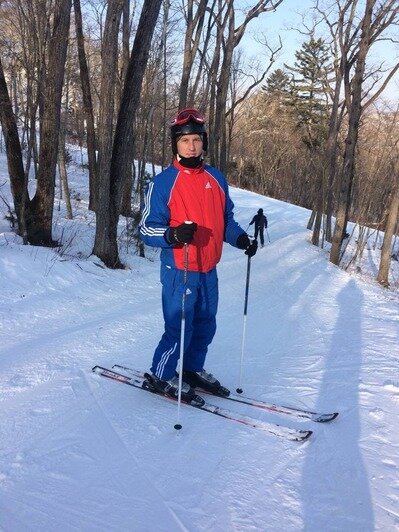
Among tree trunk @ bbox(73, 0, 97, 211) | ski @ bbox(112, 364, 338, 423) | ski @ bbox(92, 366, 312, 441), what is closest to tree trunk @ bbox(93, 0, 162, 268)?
tree trunk @ bbox(73, 0, 97, 211)

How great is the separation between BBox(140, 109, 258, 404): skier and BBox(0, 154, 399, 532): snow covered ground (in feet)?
1.62

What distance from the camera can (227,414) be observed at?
3.37 meters

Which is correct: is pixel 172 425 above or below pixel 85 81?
below

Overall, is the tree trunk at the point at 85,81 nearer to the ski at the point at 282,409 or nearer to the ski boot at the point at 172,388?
the ski boot at the point at 172,388

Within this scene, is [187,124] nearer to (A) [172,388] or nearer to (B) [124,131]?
(A) [172,388]

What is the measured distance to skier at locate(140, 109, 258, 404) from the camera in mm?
3291

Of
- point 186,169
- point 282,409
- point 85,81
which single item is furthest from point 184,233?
point 85,81

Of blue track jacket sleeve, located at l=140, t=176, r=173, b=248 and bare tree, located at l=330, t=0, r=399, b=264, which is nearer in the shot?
blue track jacket sleeve, located at l=140, t=176, r=173, b=248

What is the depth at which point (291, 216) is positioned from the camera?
2177 centimetres

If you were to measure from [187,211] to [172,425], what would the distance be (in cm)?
166

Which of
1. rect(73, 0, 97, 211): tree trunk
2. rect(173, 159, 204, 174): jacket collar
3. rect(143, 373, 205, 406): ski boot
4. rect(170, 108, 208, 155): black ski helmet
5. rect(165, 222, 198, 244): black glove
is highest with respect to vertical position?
rect(73, 0, 97, 211): tree trunk

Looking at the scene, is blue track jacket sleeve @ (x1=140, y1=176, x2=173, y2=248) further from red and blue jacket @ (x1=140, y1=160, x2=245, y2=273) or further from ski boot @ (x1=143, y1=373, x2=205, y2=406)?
ski boot @ (x1=143, y1=373, x2=205, y2=406)

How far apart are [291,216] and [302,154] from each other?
989 inches

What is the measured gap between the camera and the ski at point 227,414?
122 inches
